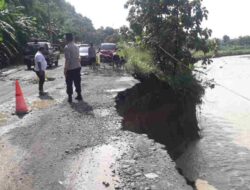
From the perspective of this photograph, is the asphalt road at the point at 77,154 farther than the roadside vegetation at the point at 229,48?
No

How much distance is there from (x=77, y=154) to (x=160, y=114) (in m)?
7.56

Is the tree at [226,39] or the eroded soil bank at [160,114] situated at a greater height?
the eroded soil bank at [160,114]

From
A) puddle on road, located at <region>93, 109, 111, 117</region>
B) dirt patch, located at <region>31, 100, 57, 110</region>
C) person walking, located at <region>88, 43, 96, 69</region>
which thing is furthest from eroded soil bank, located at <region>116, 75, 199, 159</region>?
person walking, located at <region>88, 43, 96, 69</region>

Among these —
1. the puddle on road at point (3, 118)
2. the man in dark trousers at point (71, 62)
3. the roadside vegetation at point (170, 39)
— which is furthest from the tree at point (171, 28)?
the puddle on road at point (3, 118)

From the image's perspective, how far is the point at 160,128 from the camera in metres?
12.3

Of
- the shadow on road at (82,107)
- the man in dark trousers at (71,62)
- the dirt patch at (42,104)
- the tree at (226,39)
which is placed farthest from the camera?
the tree at (226,39)

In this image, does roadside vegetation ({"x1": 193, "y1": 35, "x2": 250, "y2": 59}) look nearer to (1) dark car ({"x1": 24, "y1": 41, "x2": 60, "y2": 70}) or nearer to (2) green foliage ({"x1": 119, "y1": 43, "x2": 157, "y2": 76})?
(2) green foliage ({"x1": 119, "y1": 43, "x2": 157, "y2": 76})

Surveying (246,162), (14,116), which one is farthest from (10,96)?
(246,162)

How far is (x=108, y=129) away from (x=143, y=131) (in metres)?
3.07

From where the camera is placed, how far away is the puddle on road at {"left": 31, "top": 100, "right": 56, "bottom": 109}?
10699 mm

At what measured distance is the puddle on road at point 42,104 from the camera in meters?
10.7

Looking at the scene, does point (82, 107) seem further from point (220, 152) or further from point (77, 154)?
point (220, 152)

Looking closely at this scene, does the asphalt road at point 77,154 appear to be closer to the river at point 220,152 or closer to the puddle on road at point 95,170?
the puddle on road at point 95,170

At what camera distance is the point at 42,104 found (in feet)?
36.7
